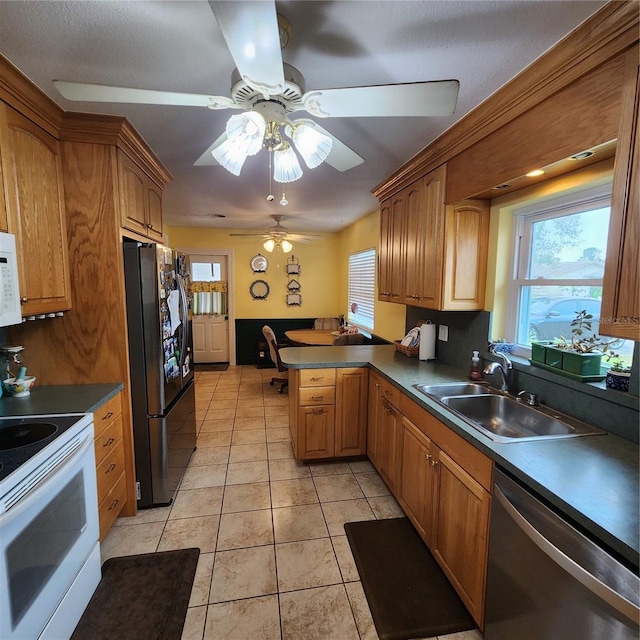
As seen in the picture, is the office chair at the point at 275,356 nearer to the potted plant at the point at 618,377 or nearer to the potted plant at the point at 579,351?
the potted plant at the point at 579,351

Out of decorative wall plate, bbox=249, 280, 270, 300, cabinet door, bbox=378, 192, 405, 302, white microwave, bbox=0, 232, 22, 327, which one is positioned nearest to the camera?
white microwave, bbox=0, 232, 22, 327

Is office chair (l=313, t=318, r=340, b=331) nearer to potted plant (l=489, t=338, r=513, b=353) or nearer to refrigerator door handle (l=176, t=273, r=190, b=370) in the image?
refrigerator door handle (l=176, t=273, r=190, b=370)

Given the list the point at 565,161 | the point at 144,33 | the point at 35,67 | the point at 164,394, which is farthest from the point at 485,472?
the point at 35,67

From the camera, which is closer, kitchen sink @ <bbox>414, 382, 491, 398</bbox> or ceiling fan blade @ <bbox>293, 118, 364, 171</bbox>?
ceiling fan blade @ <bbox>293, 118, 364, 171</bbox>

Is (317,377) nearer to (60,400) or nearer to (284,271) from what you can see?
(60,400)

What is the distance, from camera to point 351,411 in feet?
9.21

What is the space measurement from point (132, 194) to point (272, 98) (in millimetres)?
1495

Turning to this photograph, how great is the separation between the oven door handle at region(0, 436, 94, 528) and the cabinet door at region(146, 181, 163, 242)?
165cm

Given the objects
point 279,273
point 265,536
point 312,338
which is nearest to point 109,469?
point 265,536

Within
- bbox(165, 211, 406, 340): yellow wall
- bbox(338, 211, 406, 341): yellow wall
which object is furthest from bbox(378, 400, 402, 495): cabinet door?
bbox(165, 211, 406, 340): yellow wall

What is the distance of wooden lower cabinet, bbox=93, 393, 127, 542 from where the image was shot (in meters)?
1.86

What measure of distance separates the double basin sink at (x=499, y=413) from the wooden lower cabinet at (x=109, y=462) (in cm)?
179

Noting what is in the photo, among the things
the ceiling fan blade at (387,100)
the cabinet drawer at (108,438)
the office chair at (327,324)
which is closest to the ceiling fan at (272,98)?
the ceiling fan blade at (387,100)

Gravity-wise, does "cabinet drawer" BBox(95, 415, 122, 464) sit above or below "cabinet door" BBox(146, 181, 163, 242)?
below
